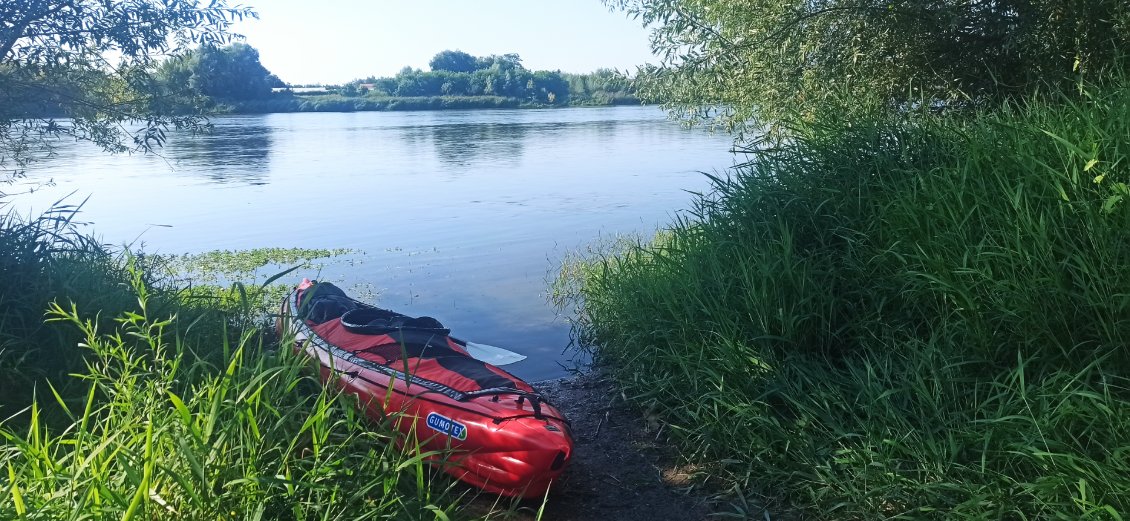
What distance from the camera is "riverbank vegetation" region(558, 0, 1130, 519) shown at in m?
3.48

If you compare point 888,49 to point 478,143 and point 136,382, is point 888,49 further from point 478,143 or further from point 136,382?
point 478,143

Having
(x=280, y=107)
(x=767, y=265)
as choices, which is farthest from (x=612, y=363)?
(x=280, y=107)

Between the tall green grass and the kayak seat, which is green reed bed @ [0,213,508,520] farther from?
the kayak seat

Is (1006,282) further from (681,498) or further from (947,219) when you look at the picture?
(681,498)

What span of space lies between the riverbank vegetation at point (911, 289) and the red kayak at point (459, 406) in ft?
3.25

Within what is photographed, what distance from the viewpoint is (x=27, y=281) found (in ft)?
16.9

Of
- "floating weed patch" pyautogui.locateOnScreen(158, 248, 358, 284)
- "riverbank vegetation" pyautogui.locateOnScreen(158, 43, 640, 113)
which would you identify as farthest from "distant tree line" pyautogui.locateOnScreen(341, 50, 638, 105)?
"floating weed patch" pyautogui.locateOnScreen(158, 248, 358, 284)

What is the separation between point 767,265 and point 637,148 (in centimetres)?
2311

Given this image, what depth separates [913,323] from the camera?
451 centimetres

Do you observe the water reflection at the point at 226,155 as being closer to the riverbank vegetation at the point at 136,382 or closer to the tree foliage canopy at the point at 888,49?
the riverbank vegetation at the point at 136,382

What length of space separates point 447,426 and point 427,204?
13.2m

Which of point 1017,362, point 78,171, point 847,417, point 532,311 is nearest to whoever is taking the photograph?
point 1017,362

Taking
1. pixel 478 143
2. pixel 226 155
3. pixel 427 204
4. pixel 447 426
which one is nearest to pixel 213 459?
pixel 447 426

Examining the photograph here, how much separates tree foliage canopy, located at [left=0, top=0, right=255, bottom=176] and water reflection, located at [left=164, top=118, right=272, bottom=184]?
9.46m
